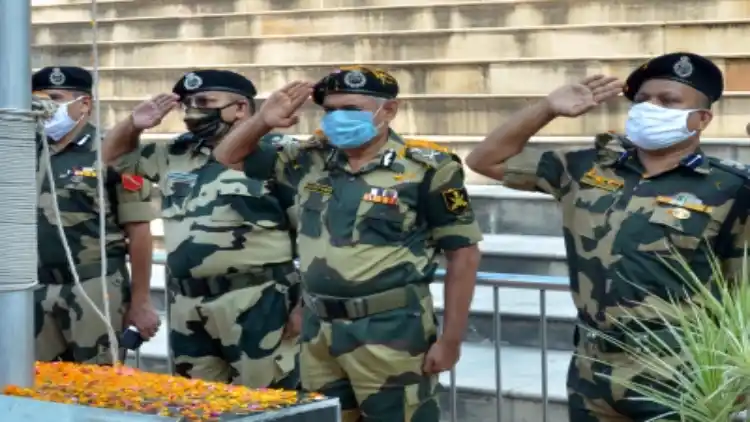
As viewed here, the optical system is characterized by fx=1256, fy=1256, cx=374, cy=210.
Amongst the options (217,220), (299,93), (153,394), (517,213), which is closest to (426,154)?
(299,93)

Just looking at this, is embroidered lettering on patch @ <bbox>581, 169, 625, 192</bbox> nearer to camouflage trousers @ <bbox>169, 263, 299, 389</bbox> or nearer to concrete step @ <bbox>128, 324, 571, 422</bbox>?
camouflage trousers @ <bbox>169, 263, 299, 389</bbox>

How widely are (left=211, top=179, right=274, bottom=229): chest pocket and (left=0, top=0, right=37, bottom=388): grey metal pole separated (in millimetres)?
2625

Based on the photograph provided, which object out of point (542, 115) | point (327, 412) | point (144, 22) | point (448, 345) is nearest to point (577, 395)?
point (448, 345)

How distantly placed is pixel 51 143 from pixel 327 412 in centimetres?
352

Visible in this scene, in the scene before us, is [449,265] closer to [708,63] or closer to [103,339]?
[708,63]

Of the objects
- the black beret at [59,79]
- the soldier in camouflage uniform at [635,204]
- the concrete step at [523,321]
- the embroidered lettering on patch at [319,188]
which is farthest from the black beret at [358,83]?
the concrete step at [523,321]

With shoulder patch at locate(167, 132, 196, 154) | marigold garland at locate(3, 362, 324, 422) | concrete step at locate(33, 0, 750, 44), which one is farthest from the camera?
concrete step at locate(33, 0, 750, 44)

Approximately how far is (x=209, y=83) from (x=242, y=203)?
0.54 metres

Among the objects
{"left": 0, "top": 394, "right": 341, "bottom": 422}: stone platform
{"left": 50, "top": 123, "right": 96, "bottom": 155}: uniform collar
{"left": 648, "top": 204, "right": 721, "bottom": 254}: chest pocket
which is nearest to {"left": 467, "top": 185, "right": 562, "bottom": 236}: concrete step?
{"left": 50, "top": 123, "right": 96, "bottom": 155}: uniform collar

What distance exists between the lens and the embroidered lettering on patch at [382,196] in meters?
4.50

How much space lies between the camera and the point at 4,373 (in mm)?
2719

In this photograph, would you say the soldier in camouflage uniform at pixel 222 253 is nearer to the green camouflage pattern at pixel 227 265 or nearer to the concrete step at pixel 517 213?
the green camouflage pattern at pixel 227 265

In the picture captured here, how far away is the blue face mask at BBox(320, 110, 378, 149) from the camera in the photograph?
454 cm

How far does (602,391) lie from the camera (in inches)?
160
